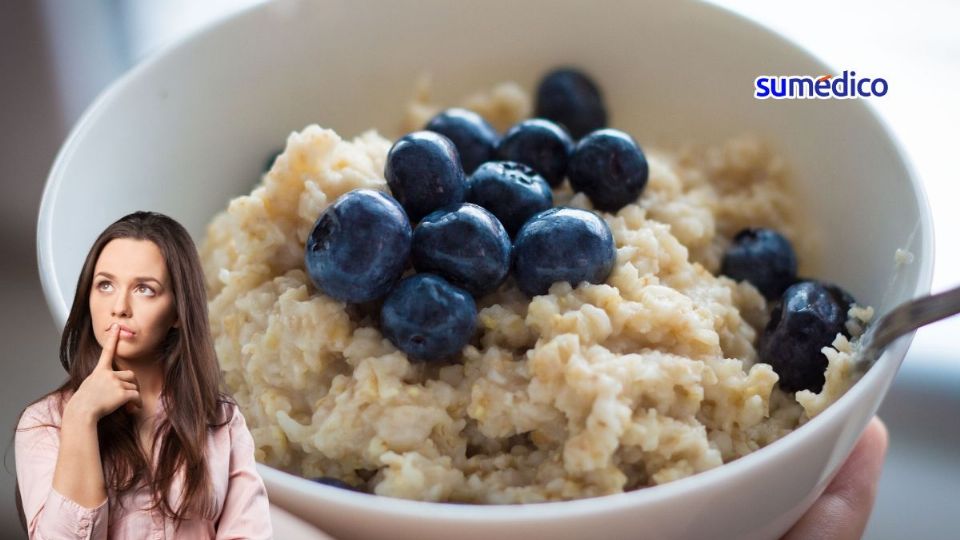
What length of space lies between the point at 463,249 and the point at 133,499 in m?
0.68

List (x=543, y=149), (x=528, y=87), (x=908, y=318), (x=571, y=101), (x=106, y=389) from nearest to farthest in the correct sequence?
(x=106, y=389) → (x=908, y=318) → (x=543, y=149) → (x=571, y=101) → (x=528, y=87)

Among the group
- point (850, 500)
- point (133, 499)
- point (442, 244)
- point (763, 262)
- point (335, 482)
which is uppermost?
point (442, 244)

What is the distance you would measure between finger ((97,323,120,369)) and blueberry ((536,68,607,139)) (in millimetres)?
1479

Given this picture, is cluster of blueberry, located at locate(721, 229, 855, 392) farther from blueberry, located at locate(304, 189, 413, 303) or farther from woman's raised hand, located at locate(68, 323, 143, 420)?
woman's raised hand, located at locate(68, 323, 143, 420)

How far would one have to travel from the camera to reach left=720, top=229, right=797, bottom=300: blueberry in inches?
77.7

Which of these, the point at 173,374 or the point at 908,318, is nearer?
the point at 173,374

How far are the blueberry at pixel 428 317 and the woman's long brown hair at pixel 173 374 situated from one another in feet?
1.53

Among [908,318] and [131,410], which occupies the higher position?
[131,410]

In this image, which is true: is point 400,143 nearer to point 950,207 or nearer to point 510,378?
point 510,378

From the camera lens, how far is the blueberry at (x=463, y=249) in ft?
5.07

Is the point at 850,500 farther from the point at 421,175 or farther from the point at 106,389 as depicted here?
the point at 106,389

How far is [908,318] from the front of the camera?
4.88 feet

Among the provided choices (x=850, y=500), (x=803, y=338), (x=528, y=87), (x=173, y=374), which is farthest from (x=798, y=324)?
(x=173, y=374)

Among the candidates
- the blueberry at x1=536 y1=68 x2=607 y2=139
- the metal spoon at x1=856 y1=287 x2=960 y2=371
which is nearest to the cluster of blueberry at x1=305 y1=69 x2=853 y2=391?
the metal spoon at x1=856 y1=287 x2=960 y2=371
